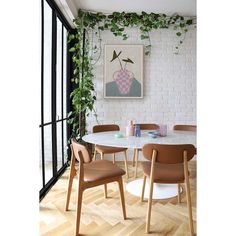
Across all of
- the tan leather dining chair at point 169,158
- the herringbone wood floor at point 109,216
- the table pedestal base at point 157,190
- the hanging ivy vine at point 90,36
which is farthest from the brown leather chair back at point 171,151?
the hanging ivy vine at point 90,36

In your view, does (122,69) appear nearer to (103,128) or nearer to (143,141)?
(103,128)

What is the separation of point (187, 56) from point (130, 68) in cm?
104

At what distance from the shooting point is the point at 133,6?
351cm

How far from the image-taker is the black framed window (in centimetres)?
261

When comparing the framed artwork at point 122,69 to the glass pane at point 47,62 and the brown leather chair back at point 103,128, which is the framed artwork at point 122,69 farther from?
the glass pane at point 47,62

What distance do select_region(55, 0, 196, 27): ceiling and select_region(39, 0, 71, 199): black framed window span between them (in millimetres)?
222

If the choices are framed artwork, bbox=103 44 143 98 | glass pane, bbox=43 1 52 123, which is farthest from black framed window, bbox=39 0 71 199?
framed artwork, bbox=103 44 143 98

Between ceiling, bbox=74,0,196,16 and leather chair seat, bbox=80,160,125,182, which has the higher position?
ceiling, bbox=74,0,196,16

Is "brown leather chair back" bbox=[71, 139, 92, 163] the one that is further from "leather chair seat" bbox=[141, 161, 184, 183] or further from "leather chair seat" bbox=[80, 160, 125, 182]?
"leather chair seat" bbox=[141, 161, 184, 183]

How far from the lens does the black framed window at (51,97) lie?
2.61 metres

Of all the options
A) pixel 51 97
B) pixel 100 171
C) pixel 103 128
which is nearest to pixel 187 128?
pixel 103 128
